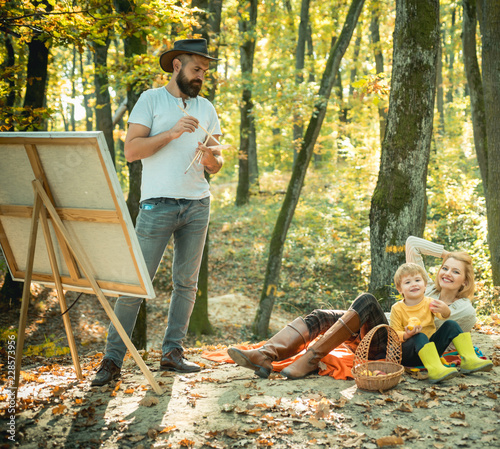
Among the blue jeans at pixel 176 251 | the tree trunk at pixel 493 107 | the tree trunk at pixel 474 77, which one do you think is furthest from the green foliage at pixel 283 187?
the blue jeans at pixel 176 251

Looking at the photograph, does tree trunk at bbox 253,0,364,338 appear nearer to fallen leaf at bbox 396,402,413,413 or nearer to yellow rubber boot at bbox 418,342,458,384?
yellow rubber boot at bbox 418,342,458,384

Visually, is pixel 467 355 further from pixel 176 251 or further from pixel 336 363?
pixel 176 251

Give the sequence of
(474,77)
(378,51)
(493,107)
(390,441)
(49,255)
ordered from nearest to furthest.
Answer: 1. (390,441)
2. (49,255)
3. (493,107)
4. (474,77)
5. (378,51)

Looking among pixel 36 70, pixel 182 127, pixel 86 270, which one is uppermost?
pixel 36 70

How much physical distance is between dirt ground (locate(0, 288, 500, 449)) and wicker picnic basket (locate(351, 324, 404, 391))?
79 millimetres

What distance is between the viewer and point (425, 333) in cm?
374

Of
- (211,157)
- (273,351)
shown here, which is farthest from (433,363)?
(211,157)

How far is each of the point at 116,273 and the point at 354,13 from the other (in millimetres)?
7024

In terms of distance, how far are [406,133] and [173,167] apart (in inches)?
114

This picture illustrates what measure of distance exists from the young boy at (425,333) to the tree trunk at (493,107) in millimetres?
4325

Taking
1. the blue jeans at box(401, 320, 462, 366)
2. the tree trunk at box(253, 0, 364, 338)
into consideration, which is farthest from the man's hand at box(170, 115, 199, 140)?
the tree trunk at box(253, 0, 364, 338)

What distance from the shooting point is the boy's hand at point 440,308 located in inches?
141

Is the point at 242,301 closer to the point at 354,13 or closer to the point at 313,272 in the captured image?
the point at 313,272

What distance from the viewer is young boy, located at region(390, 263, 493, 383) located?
3471 mm
